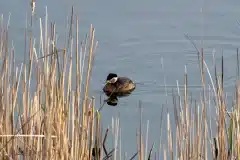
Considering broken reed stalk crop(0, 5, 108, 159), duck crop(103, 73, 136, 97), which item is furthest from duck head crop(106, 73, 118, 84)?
broken reed stalk crop(0, 5, 108, 159)

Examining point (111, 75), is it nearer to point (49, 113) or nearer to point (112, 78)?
point (112, 78)

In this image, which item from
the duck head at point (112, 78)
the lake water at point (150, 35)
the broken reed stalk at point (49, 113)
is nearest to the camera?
the broken reed stalk at point (49, 113)

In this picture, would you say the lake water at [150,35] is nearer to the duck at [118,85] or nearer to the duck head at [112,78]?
the duck at [118,85]

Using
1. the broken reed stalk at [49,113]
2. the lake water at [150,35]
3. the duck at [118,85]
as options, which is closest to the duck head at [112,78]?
the duck at [118,85]

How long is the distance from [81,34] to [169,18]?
1.46 m

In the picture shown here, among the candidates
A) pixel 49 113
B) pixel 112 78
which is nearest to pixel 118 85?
pixel 112 78

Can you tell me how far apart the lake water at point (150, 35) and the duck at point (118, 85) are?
8 centimetres

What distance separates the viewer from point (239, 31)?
34.4 feet

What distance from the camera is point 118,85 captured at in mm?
9227

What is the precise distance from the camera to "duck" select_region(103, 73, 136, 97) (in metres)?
9.11

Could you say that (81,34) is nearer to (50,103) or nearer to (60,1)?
(60,1)

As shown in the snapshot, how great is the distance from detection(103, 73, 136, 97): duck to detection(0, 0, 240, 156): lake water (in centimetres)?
8

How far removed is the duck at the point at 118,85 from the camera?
911cm

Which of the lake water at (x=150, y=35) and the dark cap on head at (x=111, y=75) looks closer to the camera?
the dark cap on head at (x=111, y=75)
